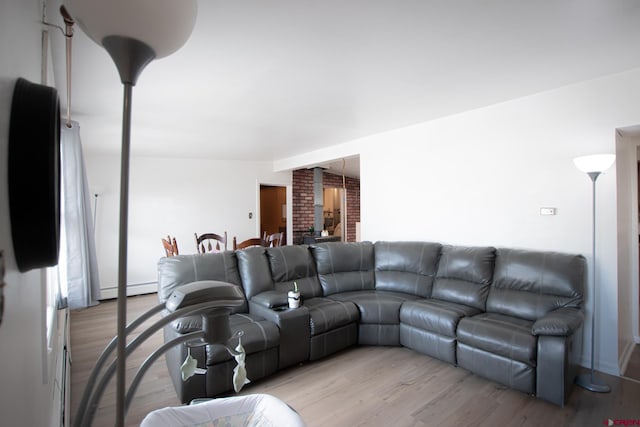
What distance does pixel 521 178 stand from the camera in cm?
316

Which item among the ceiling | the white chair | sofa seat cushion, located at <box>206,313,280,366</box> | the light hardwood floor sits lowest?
the light hardwood floor

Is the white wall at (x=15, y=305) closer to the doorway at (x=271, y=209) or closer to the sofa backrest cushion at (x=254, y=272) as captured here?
the sofa backrest cushion at (x=254, y=272)

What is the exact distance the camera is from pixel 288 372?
8.81 feet

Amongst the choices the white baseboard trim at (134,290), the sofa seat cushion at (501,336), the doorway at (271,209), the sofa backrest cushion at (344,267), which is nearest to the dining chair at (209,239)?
the white baseboard trim at (134,290)

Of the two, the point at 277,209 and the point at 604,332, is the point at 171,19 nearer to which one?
the point at 604,332

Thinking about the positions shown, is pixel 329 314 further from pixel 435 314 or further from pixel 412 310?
pixel 435 314

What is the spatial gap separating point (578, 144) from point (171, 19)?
11.5 feet

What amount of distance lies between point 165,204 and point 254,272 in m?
3.40

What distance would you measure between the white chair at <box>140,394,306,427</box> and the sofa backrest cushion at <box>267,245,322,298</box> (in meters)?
1.87

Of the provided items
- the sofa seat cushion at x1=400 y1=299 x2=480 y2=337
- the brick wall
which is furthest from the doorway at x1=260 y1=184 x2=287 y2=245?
the sofa seat cushion at x1=400 y1=299 x2=480 y2=337

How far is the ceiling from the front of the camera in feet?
5.70

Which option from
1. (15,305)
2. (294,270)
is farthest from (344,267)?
(15,305)

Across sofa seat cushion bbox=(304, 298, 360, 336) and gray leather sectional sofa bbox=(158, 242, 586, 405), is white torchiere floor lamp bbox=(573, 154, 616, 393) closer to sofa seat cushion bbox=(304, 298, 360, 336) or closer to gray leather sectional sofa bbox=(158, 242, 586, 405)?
gray leather sectional sofa bbox=(158, 242, 586, 405)

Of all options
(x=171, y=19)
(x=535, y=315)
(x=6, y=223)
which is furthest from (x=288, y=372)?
(x=171, y=19)
